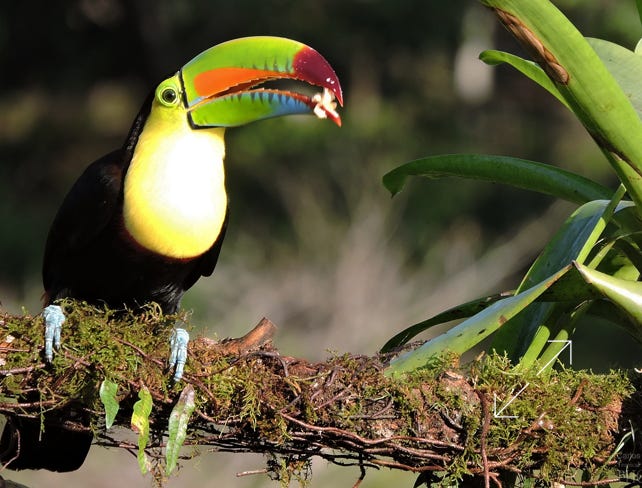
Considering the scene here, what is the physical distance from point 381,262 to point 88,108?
4.23 meters

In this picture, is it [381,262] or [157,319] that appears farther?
[381,262]

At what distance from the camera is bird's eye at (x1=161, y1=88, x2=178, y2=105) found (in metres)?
2.71

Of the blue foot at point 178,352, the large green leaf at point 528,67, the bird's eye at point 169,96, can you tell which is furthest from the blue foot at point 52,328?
the large green leaf at point 528,67

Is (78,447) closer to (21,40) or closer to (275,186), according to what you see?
(275,186)

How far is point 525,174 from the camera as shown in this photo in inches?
98.1

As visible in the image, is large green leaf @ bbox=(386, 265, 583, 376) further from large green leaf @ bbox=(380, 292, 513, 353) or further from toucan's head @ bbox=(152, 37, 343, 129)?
toucan's head @ bbox=(152, 37, 343, 129)

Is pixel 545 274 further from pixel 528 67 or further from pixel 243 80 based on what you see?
pixel 243 80

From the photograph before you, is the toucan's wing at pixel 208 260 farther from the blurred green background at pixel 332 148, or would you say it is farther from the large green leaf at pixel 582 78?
the blurred green background at pixel 332 148

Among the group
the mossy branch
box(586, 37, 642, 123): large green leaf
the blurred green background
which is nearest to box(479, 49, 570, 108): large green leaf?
box(586, 37, 642, 123): large green leaf

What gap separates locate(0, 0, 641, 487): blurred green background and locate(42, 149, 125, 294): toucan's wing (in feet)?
12.4

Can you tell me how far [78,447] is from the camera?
2.48 metres

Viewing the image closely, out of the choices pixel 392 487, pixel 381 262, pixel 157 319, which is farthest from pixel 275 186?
pixel 157 319

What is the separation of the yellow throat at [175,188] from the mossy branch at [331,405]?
0.58 m

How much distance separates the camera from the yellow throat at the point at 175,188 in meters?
2.64
